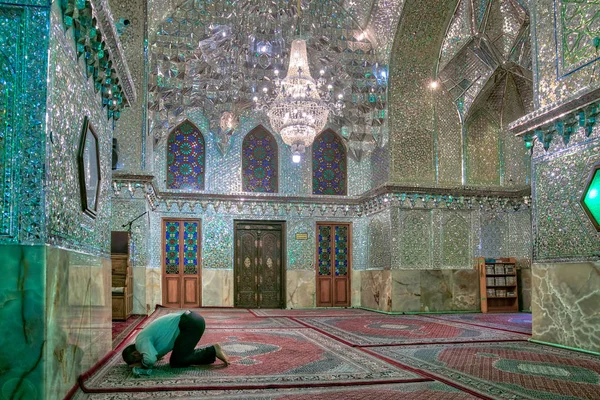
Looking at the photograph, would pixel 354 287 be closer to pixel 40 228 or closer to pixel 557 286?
pixel 557 286

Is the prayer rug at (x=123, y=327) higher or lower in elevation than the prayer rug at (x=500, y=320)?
higher

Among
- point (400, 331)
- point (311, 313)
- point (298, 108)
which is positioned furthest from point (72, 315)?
point (311, 313)

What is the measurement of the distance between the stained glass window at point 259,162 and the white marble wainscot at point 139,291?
9.19 feet

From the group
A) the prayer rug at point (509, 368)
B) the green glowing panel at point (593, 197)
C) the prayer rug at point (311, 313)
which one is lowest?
the prayer rug at point (311, 313)

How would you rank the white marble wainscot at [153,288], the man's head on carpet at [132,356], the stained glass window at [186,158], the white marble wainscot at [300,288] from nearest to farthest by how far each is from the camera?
the man's head on carpet at [132,356], the white marble wainscot at [153,288], the stained glass window at [186,158], the white marble wainscot at [300,288]

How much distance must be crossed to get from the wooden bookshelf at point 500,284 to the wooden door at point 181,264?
5.02m

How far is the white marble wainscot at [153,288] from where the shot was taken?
8655 mm

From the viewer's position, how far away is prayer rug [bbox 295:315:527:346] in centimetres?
523

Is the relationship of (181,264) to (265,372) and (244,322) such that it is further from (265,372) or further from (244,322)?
(265,372)

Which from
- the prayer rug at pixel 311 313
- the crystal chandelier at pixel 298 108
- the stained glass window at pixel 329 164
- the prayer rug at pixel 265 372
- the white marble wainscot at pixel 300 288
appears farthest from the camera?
the stained glass window at pixel 329 164

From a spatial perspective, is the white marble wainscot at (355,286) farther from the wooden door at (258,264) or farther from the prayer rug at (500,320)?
the prayer rug at (500,320)

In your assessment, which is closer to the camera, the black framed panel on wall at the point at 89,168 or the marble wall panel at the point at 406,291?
the black framed panel on wall at the point at 89,168

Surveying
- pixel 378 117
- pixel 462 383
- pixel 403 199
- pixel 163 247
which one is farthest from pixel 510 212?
pixel 462 383

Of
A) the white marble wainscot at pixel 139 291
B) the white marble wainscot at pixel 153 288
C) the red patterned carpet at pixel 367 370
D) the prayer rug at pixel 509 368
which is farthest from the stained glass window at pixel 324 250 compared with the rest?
the prayer rug at pixel 509 368
